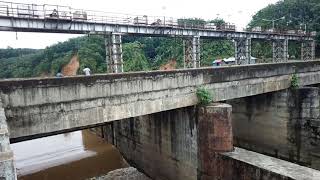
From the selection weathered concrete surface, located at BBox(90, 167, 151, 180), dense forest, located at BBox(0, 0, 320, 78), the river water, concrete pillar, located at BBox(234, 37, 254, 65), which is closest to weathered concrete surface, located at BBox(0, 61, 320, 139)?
weathered concrete surface, located at BBox(90, 167, 151, 180)

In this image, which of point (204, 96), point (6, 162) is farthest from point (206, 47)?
point (6, 162)

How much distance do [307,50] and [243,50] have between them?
15863 millimetres

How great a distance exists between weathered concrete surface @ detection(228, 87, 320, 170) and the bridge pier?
3325 centimetres

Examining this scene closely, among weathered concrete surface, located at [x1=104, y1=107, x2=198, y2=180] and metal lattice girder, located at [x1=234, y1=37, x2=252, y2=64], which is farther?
metal lattice girder, located at [x1=234, y1=37, x2=252, y2=64]

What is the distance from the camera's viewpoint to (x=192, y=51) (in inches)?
1201

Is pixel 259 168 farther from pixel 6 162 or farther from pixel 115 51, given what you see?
pixel 115 51

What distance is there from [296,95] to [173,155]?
26.7 ft

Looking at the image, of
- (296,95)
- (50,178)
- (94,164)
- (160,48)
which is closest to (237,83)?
(296,95)

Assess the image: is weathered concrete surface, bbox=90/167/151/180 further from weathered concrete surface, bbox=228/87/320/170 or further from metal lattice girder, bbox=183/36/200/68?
metal lattice girder, bbox=183/36/200/68

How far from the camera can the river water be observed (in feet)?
58.2

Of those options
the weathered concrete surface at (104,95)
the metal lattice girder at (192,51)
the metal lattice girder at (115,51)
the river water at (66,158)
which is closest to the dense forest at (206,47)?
the metal lattice girder at (192,51)

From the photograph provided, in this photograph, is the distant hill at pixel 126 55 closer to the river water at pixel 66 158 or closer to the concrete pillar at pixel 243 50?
the concrete pillar at pixel 243 50

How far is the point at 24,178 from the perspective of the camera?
17.2 metres

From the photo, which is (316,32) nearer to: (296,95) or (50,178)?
(296,95)
